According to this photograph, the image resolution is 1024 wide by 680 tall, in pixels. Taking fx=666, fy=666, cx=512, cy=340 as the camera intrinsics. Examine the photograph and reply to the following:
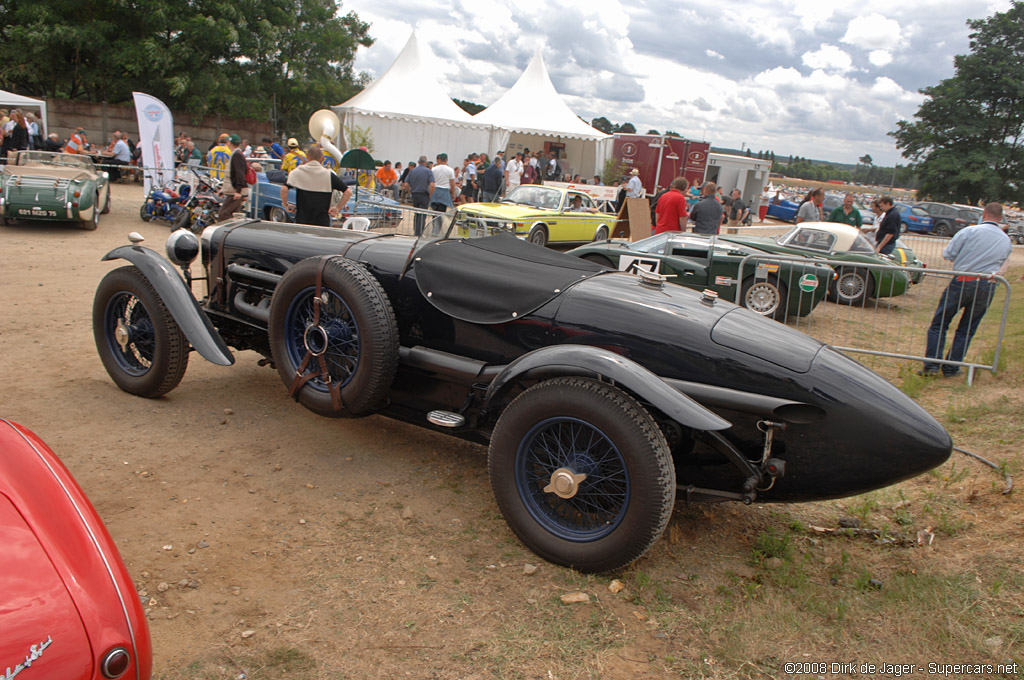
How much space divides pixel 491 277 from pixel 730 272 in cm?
635

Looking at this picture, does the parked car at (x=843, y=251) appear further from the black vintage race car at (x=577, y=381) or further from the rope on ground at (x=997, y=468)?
the black vintage race car at (x=577, y=381)

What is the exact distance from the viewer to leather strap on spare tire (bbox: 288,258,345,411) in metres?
3.74

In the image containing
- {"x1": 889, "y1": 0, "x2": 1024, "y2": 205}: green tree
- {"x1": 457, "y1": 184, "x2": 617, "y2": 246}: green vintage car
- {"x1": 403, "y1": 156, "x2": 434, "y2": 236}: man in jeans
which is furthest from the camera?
{"x1": 889, "y1": 0, "x2": 1024, "y2": 205}: green tree

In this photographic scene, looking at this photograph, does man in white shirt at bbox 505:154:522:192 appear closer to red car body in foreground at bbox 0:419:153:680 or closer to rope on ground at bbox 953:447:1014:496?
rope on ground at bbox 953:447:1014:496

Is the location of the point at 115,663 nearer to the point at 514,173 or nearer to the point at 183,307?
the point at 183,307

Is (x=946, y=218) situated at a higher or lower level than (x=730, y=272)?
higher

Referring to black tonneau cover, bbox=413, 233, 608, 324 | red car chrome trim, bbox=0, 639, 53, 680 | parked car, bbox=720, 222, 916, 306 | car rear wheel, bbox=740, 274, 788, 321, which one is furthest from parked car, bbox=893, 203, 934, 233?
red car chrome trim, bbox=0, 639, 53, 680

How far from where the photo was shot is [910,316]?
35.7ft

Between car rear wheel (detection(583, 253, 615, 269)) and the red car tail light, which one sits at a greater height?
car rear wheel (detection(583, 253, 615, 269))

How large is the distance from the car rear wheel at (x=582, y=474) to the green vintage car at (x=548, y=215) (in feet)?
30.7

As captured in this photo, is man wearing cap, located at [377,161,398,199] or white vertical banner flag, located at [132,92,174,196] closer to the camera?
white vertical banner flag, located at [132,92,174,196]

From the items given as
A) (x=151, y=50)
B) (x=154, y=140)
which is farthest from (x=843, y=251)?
(x=151, y=50)

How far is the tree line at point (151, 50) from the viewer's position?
2580 cm

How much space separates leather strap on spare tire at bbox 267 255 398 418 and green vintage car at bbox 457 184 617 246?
846 centimetres
